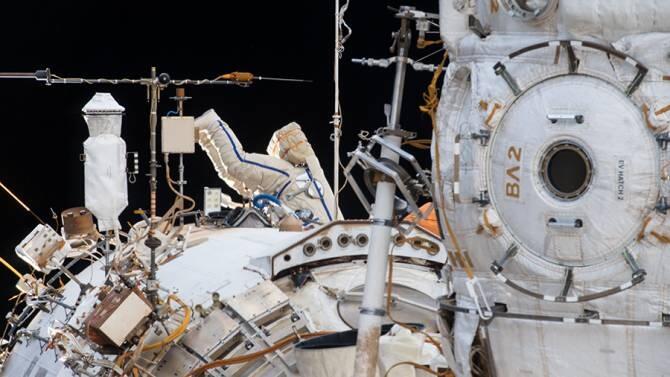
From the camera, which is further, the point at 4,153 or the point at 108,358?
the point at 4,153

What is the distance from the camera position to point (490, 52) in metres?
5.98

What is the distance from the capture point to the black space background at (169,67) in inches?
573

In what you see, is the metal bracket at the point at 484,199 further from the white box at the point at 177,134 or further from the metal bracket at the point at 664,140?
the white box at the point at 177,134

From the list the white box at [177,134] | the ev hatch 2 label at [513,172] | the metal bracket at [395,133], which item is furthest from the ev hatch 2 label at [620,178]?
the white box at [177,134]

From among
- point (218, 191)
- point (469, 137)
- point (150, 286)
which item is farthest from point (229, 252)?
point (469, 137)

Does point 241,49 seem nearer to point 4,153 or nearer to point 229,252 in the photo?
point 4,153

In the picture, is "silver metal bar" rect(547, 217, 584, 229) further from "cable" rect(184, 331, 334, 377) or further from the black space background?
the black space background

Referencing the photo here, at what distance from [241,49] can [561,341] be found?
9.19m

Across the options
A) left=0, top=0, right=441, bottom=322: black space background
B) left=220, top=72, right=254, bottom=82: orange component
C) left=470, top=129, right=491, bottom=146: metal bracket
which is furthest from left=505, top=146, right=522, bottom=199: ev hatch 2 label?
left=0, top=0, right=441, bottom=322: black space background

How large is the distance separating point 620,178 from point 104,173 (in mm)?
4303

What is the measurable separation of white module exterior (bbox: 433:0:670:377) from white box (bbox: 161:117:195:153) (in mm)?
3660

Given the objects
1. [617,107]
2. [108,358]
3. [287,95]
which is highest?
[617,107]

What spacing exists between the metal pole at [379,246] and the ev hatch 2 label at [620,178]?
101 centimetres

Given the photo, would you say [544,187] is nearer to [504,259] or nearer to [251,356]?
[504,259]
